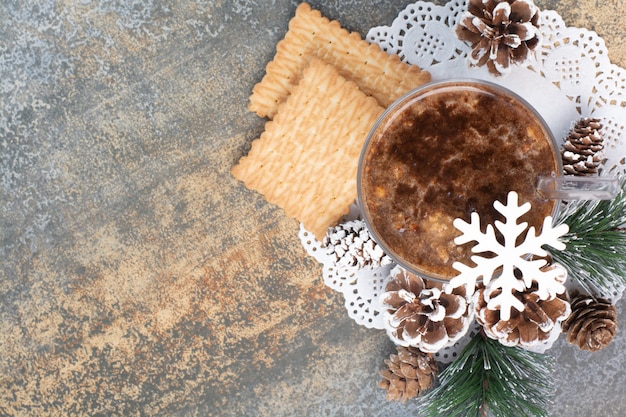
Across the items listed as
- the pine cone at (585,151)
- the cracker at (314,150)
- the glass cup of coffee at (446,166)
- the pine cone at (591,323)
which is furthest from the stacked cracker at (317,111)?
the pine cone at (591,323)

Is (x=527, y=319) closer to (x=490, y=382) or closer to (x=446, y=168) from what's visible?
(x=490, y=382)

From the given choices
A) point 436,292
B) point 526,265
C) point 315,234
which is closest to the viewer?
point 526,265

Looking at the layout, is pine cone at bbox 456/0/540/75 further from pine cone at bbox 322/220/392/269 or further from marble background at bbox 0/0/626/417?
pine cone at bbox 322/220/392/269

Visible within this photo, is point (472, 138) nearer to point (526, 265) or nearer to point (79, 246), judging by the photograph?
point (526, 265)

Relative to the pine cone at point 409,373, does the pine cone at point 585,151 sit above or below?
above

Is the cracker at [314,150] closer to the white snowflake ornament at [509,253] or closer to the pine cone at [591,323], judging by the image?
the white snowflake ornament at [509,253]

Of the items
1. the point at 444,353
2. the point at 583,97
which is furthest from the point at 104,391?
the point at 583,97

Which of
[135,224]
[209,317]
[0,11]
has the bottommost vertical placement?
[209,317]
